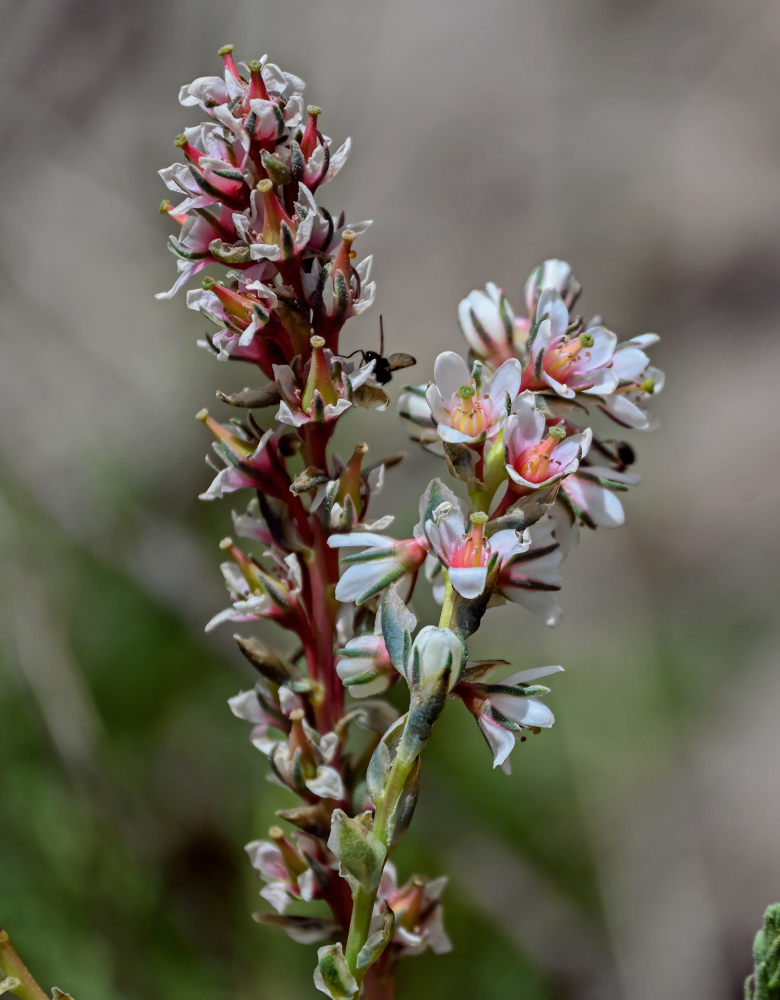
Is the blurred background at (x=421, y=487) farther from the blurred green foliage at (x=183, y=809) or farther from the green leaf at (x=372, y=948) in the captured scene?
the green leaf at (x=372, y=948)

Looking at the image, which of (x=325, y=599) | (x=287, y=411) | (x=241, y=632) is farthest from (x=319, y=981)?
(x=241, y=632)

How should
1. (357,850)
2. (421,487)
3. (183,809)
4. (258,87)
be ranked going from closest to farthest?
1. (357,850)
2. (258,87)
3. (183,809)
4. (421,487)

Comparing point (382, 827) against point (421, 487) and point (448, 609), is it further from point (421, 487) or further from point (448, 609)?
point (421, 487)

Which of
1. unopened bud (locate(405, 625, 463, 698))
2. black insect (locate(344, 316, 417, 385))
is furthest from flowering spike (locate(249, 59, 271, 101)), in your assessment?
unopened bud (locate(405, 625, 463, 698))

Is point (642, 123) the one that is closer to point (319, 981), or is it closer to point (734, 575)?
point (734, 575)

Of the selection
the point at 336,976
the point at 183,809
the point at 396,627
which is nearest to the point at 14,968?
the point at 336,976

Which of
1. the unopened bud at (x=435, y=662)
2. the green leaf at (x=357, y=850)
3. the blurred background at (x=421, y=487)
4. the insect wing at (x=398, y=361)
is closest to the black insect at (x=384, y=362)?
the insect wing at (x=398, y=361)
